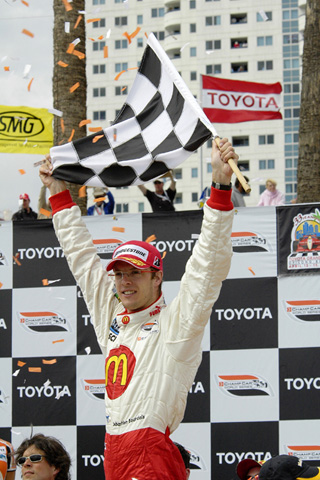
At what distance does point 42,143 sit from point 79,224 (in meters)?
7.66

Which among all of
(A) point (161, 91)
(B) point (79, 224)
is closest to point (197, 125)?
(A) point (161, 91)

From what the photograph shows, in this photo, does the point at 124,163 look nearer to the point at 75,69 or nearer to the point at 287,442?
the point at 287,442

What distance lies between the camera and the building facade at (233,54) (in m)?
80.4

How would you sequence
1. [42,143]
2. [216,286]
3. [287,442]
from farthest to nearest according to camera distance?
[42,143]
[287,442]
[216,286]

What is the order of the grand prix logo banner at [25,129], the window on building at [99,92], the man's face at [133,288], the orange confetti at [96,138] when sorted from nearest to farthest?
the man's face at [133,288] → the orange confetti at [96,138] → the grand prix logo banner at [25,129] → the window on building at [99,92]

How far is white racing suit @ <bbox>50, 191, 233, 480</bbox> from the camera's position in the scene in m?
3.57

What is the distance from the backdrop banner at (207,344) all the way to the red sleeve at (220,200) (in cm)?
236

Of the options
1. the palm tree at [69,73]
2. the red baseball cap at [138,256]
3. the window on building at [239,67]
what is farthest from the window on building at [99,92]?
the red baseball cap at [138,256]

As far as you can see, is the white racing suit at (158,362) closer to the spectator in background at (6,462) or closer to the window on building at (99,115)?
the spectator in background at (6,462)

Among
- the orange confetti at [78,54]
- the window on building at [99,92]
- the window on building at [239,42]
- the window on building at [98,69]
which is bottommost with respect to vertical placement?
the orange confetti at [78,54]

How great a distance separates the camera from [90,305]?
4152mm

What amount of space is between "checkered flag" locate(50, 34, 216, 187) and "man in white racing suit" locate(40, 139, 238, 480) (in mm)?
800

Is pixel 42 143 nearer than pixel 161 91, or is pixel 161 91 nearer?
pixel 161 91

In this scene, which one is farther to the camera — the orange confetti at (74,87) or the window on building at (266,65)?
the window on building at (266,65)
